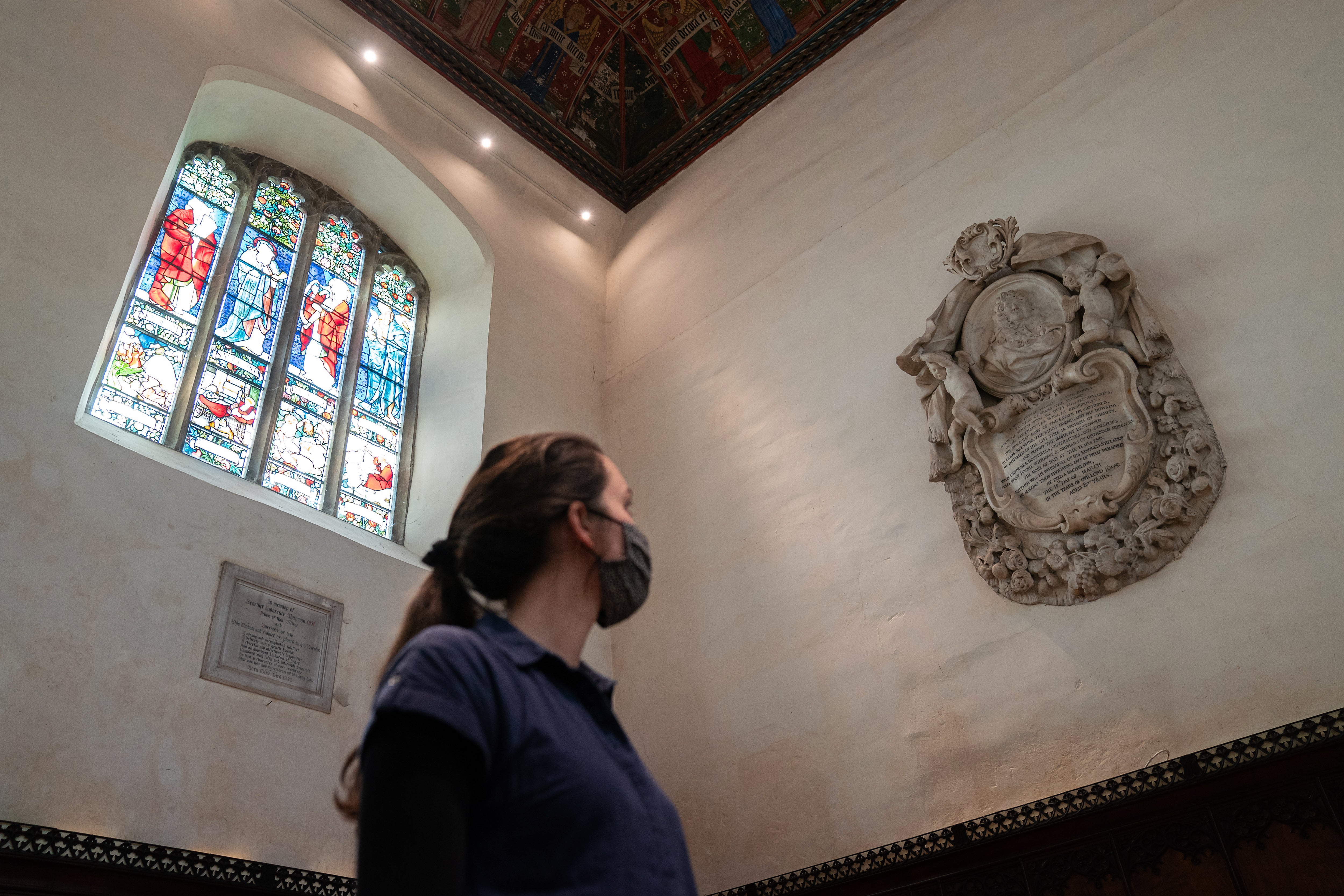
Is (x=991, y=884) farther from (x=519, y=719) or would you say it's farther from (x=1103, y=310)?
(x=519, y=719)

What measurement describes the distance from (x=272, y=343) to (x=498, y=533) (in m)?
6.04

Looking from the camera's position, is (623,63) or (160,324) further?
(623,63)

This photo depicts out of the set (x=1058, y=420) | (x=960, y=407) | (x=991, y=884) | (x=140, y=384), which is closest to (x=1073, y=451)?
(x=1058, y=420)

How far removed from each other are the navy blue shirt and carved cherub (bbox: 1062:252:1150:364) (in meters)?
4.60

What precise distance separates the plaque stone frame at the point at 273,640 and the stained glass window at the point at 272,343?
1.07 metres

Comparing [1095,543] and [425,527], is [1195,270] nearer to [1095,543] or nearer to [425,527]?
[1095,543]

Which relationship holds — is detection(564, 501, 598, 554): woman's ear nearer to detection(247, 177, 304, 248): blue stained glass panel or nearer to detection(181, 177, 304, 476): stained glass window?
detection(181, 177, 304, 476): stained glass window

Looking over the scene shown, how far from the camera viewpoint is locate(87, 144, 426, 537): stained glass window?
6.12m

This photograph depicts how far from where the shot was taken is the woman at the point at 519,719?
1.03m

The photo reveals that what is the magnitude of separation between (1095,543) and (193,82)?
6.10m

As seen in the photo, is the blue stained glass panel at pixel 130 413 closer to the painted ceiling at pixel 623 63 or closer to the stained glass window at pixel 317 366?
the stained glass window at pixel 317 366

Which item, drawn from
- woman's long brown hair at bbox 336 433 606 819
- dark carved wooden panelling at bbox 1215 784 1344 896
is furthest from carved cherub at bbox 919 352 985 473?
woman's long brown hair at bbox 336 433 606 819

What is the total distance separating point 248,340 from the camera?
6762 millimetres

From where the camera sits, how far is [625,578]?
1.55m
